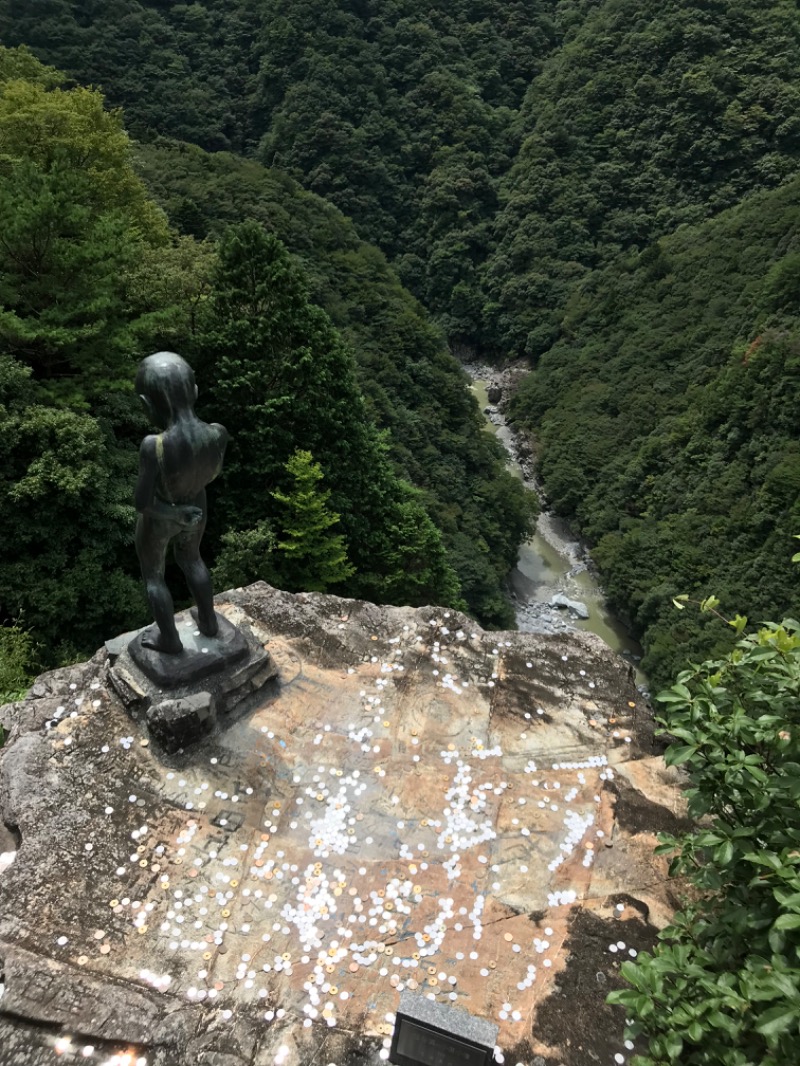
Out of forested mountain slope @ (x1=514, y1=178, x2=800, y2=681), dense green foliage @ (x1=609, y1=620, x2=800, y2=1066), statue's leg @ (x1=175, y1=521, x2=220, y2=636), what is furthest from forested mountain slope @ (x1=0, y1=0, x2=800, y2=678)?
dense green foliage @ (x1=609, y1=620, x2=800, y2=1066)

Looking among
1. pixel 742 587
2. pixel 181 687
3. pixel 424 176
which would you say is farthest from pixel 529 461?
pixel 181 687

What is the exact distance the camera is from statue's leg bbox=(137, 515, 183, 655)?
24.2 ft

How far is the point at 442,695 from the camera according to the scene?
848 centimetres

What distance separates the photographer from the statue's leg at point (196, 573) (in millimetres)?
7660

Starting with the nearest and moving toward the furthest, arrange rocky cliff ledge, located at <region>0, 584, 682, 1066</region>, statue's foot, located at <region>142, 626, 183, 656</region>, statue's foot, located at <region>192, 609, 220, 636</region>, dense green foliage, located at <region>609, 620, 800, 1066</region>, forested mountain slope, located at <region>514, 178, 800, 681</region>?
dense green foliage, located at <region>609, 620, 800, 1066</region> → rocky cliff ledge, located at <region>0, 584, 682, 1066</region> → statue's foot, located at <region>142, 626, 183, 656</region> → statue's foot, located at <region>192, 609, 220, 636</region> → forested mountain slope, located at <region>514, 178, 800, 681</region>

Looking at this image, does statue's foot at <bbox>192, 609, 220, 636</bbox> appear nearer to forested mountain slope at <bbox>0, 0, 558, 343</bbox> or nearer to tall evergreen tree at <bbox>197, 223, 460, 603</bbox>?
tall evergreen tree at <bbox>197, 223, 460, 603</bbox>

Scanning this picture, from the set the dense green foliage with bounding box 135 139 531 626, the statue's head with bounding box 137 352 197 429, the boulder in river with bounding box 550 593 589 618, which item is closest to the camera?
the statue's head with bounding box 137 352 197 429

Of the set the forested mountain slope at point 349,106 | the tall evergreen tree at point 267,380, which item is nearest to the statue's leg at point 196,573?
the tall evergreen tree at point 267,380

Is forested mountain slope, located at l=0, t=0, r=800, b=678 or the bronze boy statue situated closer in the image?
the bronze boy statue

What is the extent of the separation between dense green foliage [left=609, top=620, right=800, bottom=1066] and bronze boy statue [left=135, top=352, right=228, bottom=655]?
191 inches

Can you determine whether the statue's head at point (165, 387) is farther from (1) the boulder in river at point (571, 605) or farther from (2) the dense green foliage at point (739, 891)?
(1) the boulder in river at point (571, 605)

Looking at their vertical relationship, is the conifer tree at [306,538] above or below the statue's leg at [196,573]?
below

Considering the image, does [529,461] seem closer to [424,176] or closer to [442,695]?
[424,176]

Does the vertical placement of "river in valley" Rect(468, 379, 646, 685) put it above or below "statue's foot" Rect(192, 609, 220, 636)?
below
